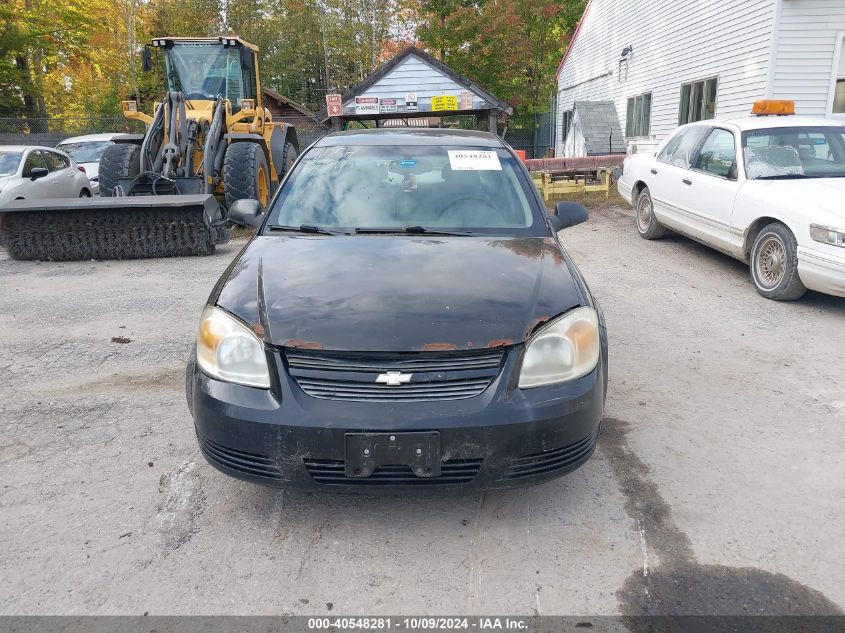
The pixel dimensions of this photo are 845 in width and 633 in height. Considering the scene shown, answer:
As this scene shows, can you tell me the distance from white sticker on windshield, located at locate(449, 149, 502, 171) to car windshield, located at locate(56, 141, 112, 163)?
42.9 feet

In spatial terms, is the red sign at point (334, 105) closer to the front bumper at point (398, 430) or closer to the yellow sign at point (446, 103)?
the yellow sign at point (446, 103)

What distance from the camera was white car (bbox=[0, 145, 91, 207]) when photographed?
369 inches

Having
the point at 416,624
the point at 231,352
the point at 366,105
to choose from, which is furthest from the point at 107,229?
the point at 366,105

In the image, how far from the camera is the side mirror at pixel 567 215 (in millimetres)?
4043

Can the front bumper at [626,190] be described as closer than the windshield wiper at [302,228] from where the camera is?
No

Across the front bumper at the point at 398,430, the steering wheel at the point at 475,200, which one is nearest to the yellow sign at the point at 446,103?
the steering wheel at the point at 475,200

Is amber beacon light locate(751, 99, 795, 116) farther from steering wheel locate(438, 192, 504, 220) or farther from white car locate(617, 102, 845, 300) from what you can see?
steering wheel locate(438, 192, 504, 220)

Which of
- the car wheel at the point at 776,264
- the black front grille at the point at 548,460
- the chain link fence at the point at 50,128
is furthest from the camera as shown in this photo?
the chain link fence at the point at 50,128

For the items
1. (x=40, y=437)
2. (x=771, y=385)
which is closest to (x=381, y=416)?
(x=40, y=437)

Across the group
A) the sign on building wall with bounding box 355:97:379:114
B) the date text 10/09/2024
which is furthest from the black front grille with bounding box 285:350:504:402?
the sign on building wall with bounding box 355:97:379:114

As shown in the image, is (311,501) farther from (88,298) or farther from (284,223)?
(88,298)

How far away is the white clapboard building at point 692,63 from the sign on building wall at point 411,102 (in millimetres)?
5394

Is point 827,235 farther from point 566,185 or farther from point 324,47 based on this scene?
point 324,47

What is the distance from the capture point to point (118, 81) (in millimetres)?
33312
